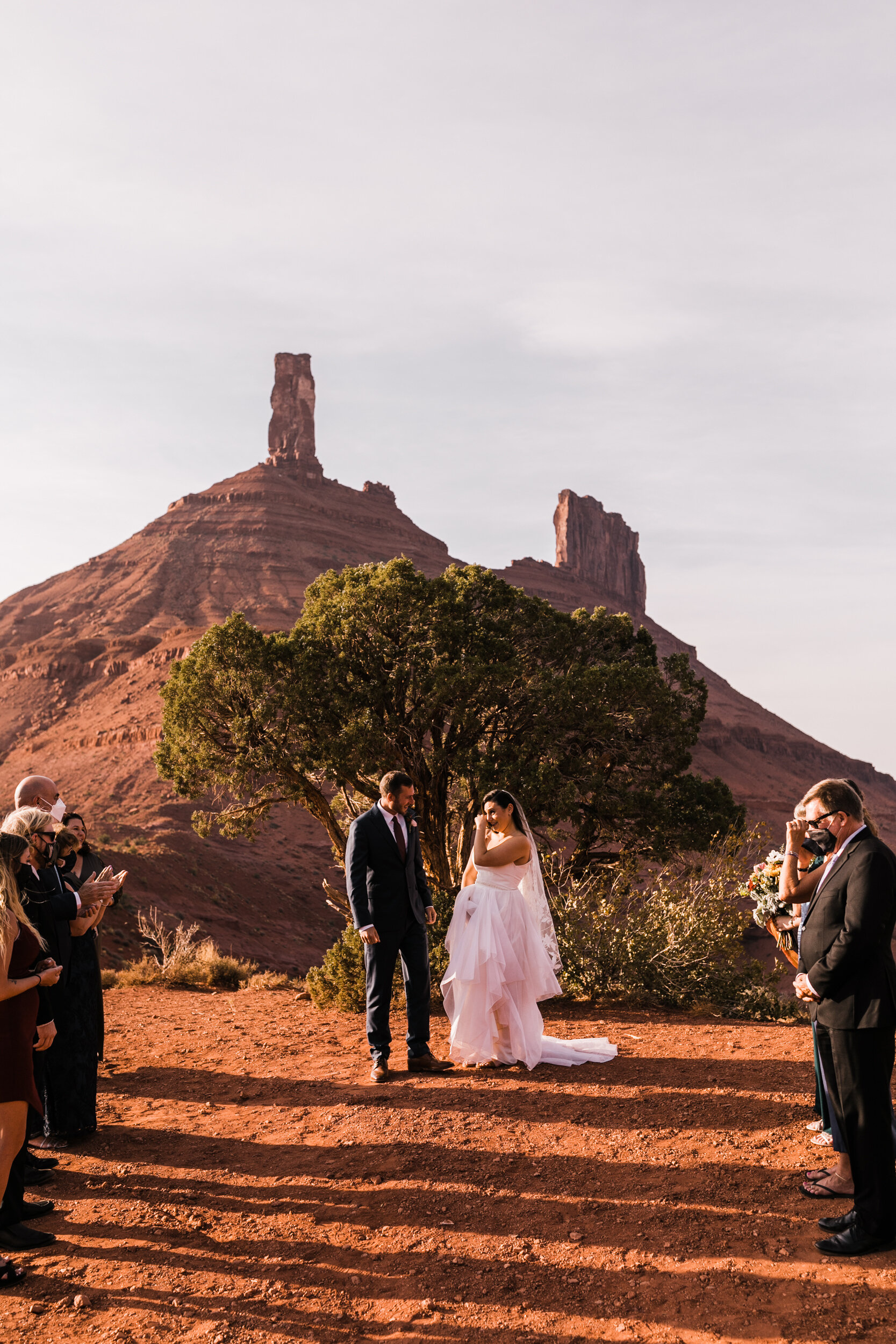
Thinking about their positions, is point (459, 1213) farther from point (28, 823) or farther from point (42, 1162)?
point (28, 823)

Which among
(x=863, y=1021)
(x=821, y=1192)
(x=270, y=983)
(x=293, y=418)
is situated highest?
(x=293, y=418)

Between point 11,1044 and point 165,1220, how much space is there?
1.36 meters

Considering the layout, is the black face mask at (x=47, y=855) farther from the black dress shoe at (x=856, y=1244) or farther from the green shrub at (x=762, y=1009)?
the green shrub at (x=762, y=1009)

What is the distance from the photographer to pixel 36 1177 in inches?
197

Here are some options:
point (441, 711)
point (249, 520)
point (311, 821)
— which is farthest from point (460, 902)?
point (249, 520)

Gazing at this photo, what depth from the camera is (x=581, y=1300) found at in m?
3.58

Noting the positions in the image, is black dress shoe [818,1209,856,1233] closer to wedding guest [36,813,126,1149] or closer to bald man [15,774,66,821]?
wedding guest [36,813,126,1149]

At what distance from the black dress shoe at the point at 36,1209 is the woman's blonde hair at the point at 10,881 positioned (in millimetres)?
1600

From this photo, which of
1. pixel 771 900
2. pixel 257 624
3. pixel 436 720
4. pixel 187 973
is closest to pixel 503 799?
pixel 771 900

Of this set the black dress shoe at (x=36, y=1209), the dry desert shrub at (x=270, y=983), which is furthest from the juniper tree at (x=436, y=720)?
the black dress shoe at (x=36, y=1209)

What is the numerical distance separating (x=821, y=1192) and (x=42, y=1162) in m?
4.45

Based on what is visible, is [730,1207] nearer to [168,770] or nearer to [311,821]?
[168,770]

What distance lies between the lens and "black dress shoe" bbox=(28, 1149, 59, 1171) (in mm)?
5203

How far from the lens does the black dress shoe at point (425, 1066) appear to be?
22.0 ft
